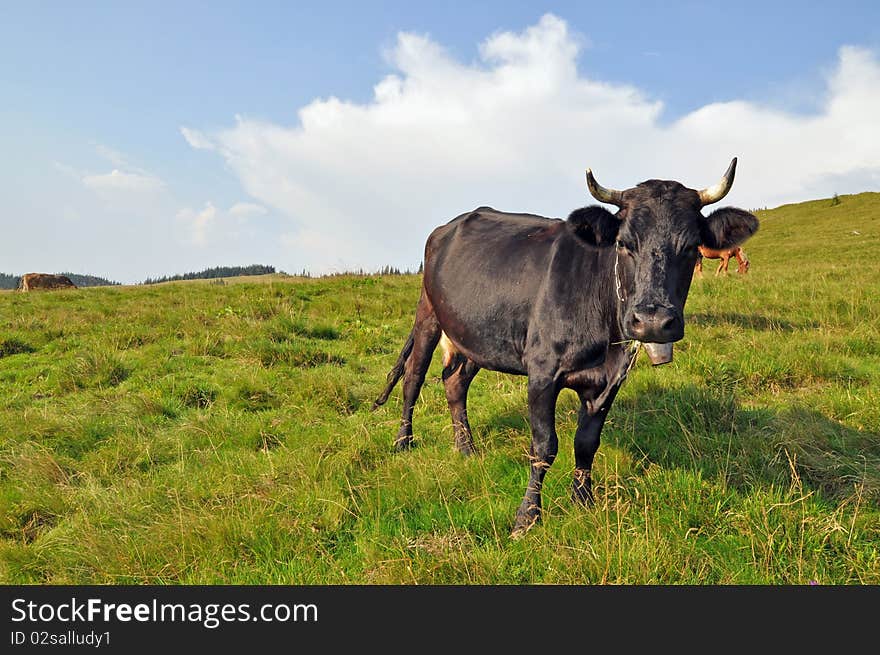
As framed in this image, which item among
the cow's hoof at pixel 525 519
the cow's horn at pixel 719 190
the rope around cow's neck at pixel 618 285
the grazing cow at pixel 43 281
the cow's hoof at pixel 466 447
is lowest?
the cow's hoof at pixel 525 519

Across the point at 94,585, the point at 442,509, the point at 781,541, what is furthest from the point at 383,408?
the point at 781,541

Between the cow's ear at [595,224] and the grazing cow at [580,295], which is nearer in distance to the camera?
the grazing cow at [580,295]

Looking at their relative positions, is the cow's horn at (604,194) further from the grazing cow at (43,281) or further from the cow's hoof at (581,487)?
the grazing cow at (43,281)

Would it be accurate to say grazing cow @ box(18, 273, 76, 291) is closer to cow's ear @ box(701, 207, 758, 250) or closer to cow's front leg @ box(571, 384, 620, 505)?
cow's front leg @ box(571, 384, 620, 505)

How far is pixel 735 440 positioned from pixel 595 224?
2.49 meters

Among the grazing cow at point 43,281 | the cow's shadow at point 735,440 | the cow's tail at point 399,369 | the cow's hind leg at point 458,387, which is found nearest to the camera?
the cow's shadow at point 735,440

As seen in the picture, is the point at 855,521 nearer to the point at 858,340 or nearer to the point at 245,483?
the point at 245,483

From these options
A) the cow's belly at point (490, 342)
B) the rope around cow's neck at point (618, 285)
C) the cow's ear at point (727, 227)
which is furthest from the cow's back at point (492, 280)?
the cow's ear at point (727, 227)

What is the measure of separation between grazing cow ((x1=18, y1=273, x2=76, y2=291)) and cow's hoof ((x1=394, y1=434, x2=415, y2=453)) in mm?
29404

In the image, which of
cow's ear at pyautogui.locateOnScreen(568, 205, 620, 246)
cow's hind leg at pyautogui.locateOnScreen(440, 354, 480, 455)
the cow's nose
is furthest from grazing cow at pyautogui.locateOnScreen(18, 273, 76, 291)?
the cow's nose

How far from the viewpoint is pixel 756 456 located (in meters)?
4.56

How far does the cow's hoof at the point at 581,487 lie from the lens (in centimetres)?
402

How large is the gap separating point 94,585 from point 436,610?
6.75 ft

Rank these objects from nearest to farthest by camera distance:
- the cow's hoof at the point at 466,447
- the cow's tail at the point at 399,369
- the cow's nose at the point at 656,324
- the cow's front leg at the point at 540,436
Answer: the cow's nose at the point at 656,324 < the cow's front leg at the point at 540,436 < the cow's hoof at the point at 466,447 < the cow's tail at the point at 399,369
